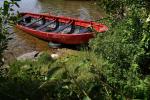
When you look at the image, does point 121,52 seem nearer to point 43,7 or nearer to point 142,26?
point 142,26

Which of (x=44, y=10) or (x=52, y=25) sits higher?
(x=44, y=10)

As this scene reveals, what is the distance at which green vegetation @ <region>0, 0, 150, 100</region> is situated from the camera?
4.92 metres

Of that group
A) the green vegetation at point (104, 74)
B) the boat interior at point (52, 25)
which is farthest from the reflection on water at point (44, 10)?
the green vegetation at point (104, 74)

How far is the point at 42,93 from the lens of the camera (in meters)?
5.09

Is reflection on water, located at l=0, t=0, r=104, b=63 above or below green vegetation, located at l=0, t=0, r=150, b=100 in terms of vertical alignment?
below

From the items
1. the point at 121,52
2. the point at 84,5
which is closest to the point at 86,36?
the point at 121,52

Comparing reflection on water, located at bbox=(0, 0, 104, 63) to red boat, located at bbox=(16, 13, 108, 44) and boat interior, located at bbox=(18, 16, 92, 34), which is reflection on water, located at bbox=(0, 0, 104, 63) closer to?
red boat, located at bbox=(16, 13, 108, 44)

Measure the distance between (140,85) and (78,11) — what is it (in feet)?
66.0

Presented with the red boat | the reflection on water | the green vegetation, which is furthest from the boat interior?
the green vegetation

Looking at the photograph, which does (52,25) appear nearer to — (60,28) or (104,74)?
(60,28)

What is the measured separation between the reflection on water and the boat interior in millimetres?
671

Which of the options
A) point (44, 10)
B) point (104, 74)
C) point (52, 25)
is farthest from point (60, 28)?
point (104, 74)

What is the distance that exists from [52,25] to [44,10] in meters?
8.10

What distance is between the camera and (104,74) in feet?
20.4
